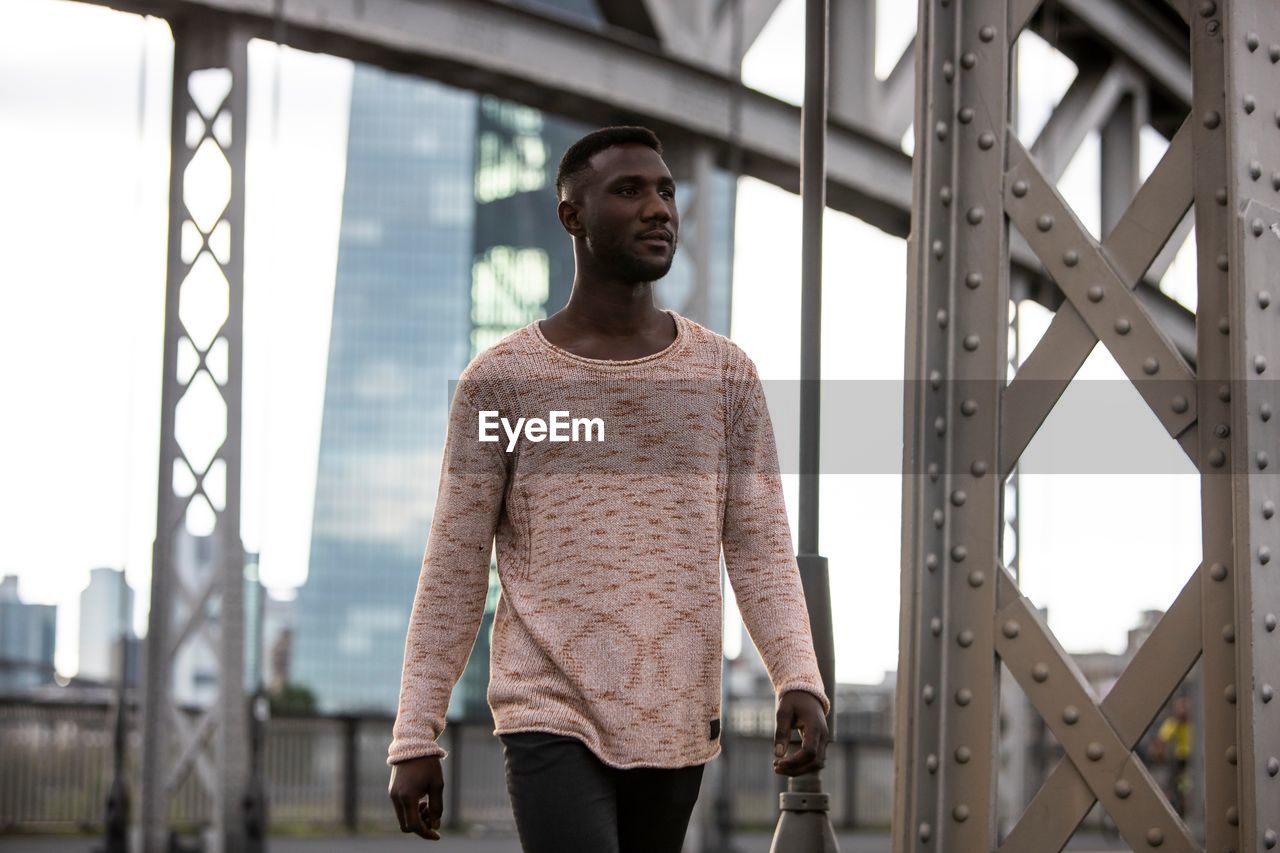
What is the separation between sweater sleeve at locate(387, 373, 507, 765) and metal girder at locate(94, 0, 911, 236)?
7566 mm

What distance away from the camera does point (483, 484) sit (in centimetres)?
281

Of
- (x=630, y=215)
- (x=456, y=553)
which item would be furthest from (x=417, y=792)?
(x=630, y=215)

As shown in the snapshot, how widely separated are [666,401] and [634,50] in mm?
9085

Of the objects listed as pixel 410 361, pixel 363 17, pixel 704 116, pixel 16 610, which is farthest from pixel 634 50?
pixel 410 361

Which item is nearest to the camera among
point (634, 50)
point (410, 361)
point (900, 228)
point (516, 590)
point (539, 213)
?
point (516, 590)

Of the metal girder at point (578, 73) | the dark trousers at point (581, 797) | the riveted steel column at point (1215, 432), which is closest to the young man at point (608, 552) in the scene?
the dark trousers at point (581, 797)

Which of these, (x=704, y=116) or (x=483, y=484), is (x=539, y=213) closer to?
(x=704, y=116)

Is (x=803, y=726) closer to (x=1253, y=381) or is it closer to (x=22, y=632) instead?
(x=1253, y=381)

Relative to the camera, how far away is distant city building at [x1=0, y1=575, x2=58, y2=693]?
37019mm

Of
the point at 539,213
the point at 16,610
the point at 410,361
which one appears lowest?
the point at 16,610

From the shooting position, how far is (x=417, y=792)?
266cm

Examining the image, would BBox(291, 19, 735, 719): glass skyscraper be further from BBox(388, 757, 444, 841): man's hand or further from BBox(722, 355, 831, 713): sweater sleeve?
BBox(388, 757, 444, 841): man's hand

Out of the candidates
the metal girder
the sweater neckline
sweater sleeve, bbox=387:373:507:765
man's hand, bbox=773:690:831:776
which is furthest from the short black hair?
the metal girder

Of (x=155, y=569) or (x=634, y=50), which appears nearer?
(x=155, y=569)
